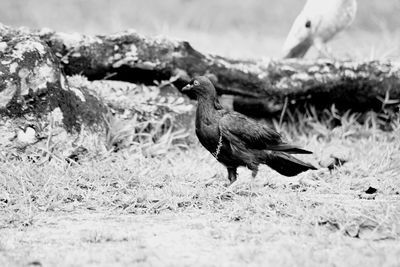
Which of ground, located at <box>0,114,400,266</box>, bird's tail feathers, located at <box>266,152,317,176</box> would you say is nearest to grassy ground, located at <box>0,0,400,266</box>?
ground, located at <box>0,114,400,266</box>

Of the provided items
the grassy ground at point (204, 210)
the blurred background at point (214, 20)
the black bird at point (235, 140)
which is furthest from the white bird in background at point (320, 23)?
the black bird at point (235, 140)

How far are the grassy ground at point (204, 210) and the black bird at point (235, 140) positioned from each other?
0.14 m

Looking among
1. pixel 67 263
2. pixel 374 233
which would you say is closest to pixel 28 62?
pixel 67 263

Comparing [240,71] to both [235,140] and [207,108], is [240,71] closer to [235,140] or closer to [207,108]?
[207,108]

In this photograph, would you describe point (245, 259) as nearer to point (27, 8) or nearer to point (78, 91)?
point (78, 91)

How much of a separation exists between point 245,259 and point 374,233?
2.70 ft

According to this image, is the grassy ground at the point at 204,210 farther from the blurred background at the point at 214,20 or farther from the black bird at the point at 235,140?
the blurred background at the point at 214,20

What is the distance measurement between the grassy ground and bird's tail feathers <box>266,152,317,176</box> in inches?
4.5

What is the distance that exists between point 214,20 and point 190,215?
28.1 feet

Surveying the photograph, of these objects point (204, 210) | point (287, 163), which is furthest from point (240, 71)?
point (204, 210)

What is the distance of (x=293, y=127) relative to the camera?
Result: 690cm

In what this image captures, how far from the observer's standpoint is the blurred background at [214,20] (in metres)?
9.48

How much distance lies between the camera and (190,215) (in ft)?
13.0

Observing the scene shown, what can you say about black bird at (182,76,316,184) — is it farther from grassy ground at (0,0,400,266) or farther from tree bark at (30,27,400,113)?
tree bark at (30,27,400,113)
